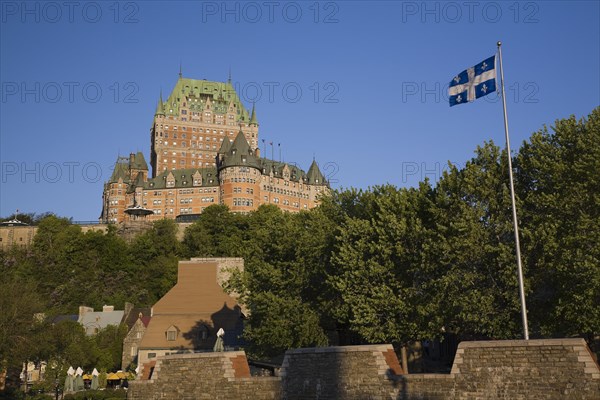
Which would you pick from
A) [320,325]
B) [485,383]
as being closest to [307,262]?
[320,325]

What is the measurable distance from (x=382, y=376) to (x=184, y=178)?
161 meters

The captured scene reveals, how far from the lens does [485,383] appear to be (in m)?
19.4

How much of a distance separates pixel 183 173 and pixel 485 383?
166 m

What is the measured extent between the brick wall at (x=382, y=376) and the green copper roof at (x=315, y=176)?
16202 centimetres

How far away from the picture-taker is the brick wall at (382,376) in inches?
725

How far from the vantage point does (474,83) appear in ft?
99.8

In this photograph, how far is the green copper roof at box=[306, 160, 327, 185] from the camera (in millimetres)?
→ 187250

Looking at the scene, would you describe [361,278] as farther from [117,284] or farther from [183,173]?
[183,173]

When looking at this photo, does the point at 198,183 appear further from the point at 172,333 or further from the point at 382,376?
the point at 382,376

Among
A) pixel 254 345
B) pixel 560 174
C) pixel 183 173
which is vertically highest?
pixel 183 173

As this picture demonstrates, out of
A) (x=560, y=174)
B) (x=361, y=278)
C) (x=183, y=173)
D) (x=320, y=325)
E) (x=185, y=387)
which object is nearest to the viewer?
(x=185, y=387)

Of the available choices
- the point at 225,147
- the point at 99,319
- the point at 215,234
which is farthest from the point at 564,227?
the point at 225,147

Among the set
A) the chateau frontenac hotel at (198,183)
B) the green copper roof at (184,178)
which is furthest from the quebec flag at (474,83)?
the green copper roof at (184,178)

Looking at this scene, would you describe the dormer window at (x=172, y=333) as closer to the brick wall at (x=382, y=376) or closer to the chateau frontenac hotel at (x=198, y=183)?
the brick wall at (x=382, y=376)
